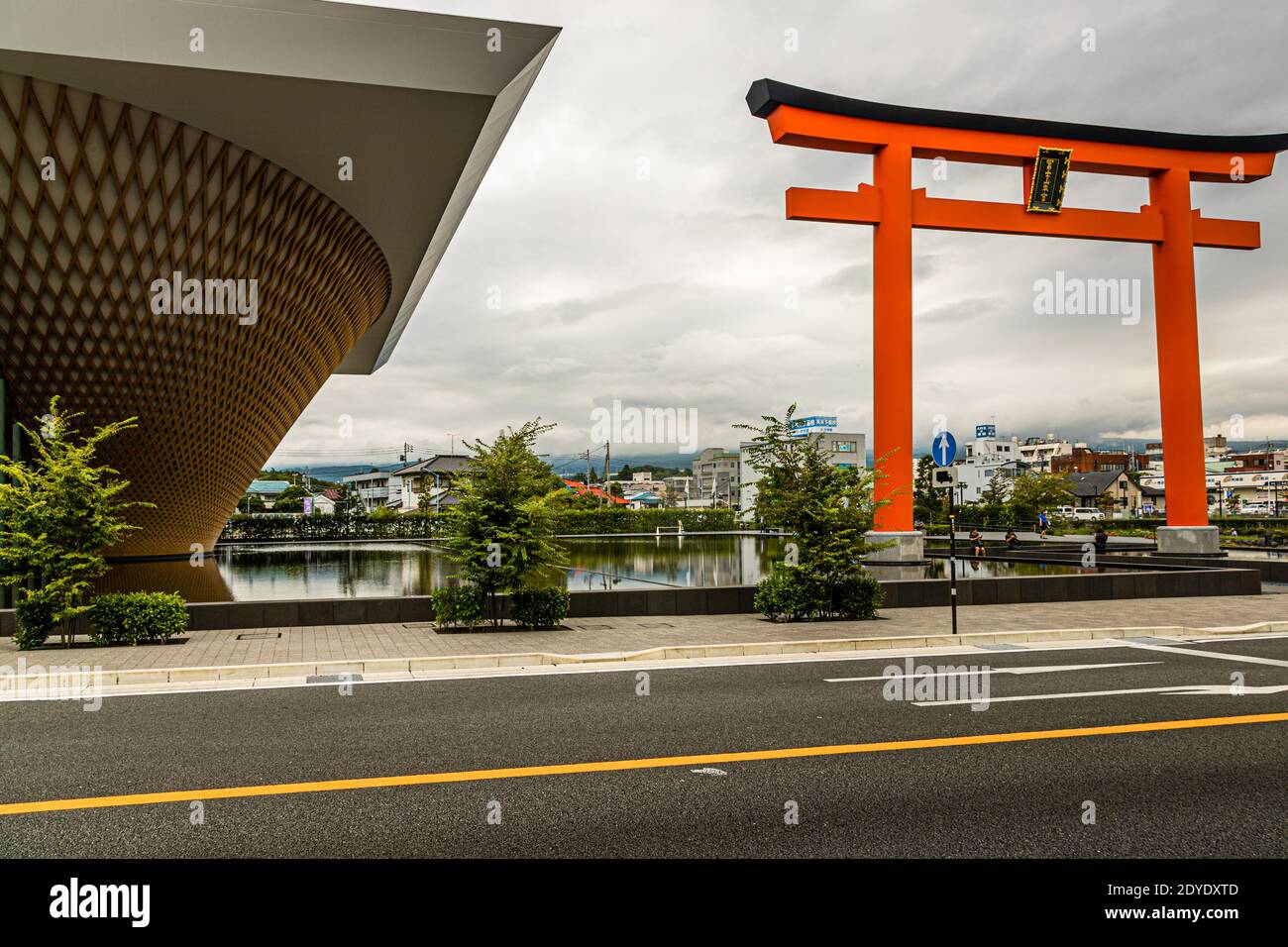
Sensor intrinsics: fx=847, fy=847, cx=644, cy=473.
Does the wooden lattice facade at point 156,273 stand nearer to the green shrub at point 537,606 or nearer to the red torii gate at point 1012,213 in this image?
the green shrub at point 537,606

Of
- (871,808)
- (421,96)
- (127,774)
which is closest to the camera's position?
(871,808)

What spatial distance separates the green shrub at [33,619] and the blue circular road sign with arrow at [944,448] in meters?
13.0

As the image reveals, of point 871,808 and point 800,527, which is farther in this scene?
point 800,527

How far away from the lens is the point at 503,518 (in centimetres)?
1428

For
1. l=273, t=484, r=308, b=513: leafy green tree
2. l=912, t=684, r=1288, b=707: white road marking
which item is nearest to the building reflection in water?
l=912, t=684, r=1288, b=707: white road marking

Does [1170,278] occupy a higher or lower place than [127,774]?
higher

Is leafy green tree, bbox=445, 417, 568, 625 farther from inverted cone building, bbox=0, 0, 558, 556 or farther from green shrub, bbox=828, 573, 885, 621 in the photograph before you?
inverted cone building, bbox=0, 0, 558, 556

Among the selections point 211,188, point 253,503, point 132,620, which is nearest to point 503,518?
point 132,620

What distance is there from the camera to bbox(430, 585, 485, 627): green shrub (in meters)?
13.6

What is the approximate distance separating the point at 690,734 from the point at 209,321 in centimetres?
2371

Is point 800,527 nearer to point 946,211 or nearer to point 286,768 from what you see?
→ point 286,768

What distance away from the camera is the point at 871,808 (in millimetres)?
5148

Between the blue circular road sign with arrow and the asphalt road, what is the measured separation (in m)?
4.16
